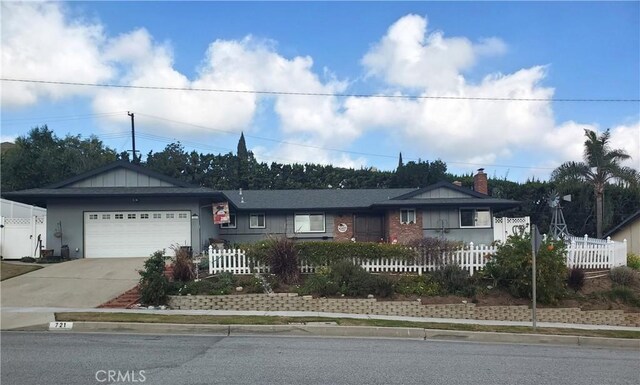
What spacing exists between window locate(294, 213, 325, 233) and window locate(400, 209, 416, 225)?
4.73m

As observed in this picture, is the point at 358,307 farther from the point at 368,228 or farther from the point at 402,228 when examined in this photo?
the point at 368,228

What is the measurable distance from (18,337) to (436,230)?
71.9 ft

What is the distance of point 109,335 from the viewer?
10.1 m

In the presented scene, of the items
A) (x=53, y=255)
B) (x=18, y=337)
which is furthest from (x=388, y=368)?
(x=53, y=255)

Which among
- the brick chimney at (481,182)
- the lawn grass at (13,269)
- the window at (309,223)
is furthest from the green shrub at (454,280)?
the brick chimney at (481,182)

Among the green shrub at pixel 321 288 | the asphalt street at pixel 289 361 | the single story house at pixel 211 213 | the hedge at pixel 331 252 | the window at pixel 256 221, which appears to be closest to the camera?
the asphalt street at pixel 289 361

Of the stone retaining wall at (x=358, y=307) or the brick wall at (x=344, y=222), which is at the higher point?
the brick wall at (x=344, y=222)

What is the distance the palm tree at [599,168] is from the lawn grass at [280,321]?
24.3 meters

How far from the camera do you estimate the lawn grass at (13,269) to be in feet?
56.1

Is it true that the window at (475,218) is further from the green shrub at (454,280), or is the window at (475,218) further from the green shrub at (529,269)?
the green shrub at (454,280)

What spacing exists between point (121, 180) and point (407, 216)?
14.8 m

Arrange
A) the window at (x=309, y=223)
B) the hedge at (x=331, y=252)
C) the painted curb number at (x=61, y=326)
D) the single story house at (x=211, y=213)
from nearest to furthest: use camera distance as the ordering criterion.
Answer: the painted curb number at (x=61, y=326), the hedge at (x=331, y=252), the single story house at (x=211, y=213), the window at (x=309, y=223)

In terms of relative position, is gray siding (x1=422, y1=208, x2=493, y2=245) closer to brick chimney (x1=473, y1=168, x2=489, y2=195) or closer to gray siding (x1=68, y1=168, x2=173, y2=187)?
brick chimney (x1=473, y1=168, x2=489, y2=195)

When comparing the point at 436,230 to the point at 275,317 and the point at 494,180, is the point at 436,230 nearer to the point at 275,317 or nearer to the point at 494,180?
the point at 275,317
